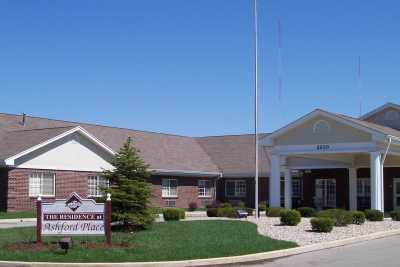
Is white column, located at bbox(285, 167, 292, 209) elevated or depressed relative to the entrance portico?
depressed

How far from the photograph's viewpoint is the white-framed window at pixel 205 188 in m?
47.1

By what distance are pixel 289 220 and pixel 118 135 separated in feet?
75.0

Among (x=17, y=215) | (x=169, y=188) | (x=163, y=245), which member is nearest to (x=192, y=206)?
(x=169, y=188)

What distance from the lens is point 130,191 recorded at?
20.7 meters

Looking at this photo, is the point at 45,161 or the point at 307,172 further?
the point at 307,172

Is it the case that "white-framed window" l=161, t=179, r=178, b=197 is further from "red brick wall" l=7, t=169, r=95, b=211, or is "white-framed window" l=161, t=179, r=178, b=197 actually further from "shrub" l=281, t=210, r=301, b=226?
"shrub" l=281, t=210, r=301, b=226

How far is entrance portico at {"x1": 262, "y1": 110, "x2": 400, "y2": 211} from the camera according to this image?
30969 mm

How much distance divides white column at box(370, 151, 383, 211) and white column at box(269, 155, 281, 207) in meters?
5.32

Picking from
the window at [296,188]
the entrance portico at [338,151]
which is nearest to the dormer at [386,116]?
the entrance portico at [338,151]

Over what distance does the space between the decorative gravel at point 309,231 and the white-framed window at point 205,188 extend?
19889mm

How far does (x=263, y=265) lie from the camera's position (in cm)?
1484

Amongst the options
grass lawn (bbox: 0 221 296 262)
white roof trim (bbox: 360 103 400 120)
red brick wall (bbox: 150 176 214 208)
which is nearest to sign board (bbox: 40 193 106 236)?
grass lawn (bbox: 0 221 296 262)

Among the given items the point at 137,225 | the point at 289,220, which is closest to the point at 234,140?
the point at 289,220

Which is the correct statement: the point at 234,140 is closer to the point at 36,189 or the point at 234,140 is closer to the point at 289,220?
the point at 36,189
